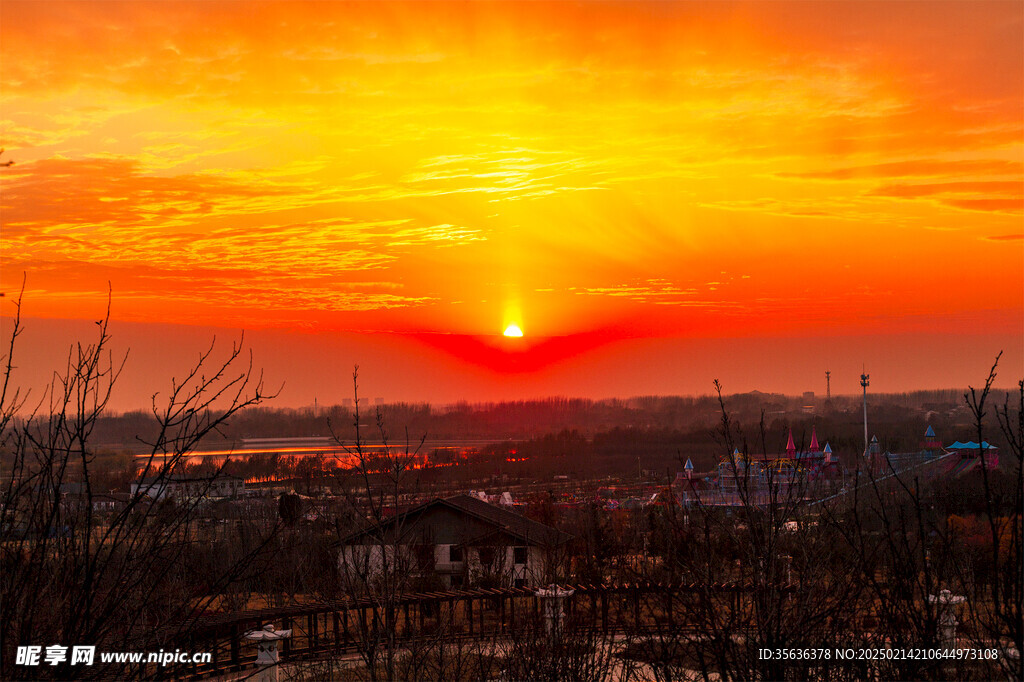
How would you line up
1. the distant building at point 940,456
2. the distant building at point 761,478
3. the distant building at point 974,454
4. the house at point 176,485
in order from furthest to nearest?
the distant building at point 940,456
the distant building at point 974,454
the distant building at point 761,478
the house at point 176,485

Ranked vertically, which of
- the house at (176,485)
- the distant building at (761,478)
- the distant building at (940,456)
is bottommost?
the distant building at (940,456)

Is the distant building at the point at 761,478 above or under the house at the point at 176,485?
under

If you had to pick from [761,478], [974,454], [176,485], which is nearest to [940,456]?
[974,454]

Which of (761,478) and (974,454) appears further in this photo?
(974,454)

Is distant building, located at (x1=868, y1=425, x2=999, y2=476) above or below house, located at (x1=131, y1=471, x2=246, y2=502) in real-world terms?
below

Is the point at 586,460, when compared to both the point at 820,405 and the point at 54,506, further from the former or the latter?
the point at 54,506

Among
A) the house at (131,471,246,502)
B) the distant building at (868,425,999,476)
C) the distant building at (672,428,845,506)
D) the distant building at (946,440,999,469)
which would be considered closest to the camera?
the house at (131,471,246,502)

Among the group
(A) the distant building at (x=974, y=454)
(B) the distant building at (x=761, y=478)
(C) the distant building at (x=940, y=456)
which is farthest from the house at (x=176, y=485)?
(C) the distant building at (x=940, y=456)

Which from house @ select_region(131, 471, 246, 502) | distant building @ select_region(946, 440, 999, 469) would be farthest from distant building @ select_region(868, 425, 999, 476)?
house @ select_region(131, 471, 246, 502)

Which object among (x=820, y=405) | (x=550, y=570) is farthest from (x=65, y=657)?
(x=820, y=405)

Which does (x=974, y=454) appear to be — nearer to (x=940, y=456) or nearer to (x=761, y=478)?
(x=940, y=456)

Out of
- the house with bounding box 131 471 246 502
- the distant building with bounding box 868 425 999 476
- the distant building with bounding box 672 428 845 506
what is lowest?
the distant building with bounding box 868 425 999 476

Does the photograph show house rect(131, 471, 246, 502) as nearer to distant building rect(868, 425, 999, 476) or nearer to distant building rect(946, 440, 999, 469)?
distant building rect(946, 440, 999, 469)

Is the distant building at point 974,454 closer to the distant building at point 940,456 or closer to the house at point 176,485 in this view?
the distant building at point 940,456
